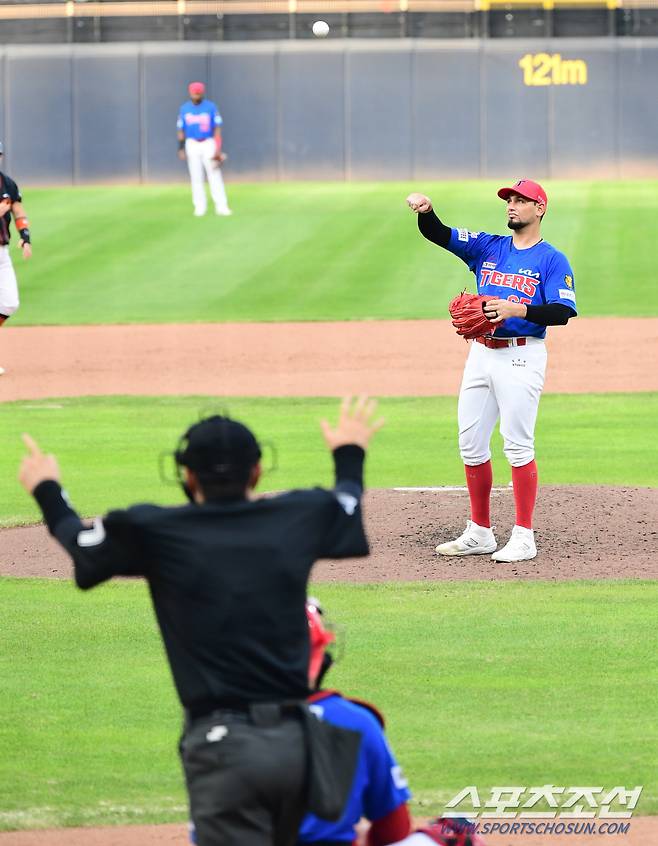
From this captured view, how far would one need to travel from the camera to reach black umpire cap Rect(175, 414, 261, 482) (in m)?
3.91

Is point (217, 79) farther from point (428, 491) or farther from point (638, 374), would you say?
point (428, 491)

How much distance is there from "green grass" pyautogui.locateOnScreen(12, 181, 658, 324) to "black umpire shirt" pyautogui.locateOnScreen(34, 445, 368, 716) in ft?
58.6

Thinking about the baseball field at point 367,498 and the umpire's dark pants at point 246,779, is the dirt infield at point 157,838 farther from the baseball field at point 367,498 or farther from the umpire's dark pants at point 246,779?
the umpire's dark pants at point 246,779

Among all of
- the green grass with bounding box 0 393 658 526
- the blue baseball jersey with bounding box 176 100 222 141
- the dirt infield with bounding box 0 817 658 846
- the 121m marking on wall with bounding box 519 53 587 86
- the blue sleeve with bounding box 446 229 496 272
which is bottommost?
the green grass with bounding box 0 393 658 526

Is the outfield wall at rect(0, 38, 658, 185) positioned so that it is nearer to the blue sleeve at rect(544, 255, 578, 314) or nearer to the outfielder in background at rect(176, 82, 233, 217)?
the outfielder in background at rect(176, 82, 233, 217)

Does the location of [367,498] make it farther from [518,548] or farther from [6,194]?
[6,194]

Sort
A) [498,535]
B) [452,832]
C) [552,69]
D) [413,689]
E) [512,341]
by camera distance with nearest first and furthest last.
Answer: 1. [452,832]
2. [413,689]
3. [512,341]
4. [498,535]
5. [552,69]

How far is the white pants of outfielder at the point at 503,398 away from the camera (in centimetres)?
865

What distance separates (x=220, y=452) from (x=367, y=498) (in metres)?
6.74

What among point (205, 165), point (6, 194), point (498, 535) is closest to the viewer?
point (498, 535)

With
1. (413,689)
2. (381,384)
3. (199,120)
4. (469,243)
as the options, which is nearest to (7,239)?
(381,384)

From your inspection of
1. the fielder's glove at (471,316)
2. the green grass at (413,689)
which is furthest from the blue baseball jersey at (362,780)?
the fielder's glove at (471,316)

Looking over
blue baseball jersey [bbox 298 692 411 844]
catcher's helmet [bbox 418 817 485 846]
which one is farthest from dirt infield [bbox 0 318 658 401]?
blue baseball jersey [bbox 298 692 411 844]

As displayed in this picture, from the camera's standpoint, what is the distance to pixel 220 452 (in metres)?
3.91
